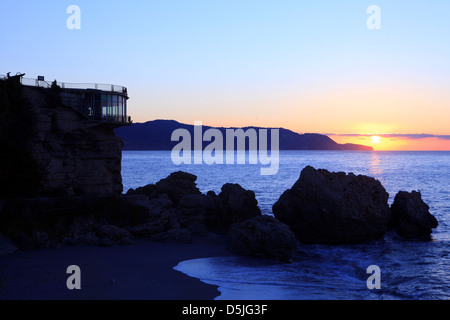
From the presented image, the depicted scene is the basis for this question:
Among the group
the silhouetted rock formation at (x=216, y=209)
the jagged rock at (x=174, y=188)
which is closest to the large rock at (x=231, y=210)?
the silhouetted rock formation at (x=216, y=209)

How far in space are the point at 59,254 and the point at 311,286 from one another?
12564 millimetres

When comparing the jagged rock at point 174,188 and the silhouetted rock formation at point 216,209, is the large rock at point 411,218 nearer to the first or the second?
the silhouetted rock formation at point 216,209

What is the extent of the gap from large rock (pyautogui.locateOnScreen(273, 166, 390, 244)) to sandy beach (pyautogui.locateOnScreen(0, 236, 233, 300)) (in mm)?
7292

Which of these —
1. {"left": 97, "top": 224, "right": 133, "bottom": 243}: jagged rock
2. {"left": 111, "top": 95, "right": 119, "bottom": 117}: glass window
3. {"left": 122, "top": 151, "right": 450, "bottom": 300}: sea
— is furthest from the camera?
{"left": 111, "top": 95, "right": 119, "bottom": 117}: glass window

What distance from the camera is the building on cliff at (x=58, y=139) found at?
93.9 ft

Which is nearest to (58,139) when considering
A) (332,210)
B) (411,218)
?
(332,210)

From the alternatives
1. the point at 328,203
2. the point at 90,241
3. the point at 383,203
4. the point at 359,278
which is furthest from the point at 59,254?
the point at 383,203

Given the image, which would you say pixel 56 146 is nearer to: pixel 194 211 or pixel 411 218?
pixel 194 211

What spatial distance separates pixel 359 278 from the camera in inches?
859

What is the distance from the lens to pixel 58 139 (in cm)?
3170

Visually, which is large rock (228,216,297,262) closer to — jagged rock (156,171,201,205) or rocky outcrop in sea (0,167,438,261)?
rocky outcrop in sea (0,167,438,261)

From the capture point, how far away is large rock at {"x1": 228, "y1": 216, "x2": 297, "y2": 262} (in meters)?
24.8

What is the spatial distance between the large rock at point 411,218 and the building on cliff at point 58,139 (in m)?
20.8

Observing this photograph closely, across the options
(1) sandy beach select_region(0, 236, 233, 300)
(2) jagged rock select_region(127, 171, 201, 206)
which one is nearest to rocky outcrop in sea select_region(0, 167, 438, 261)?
(2) jagged rock select_region(127, 171, 201, 206)
